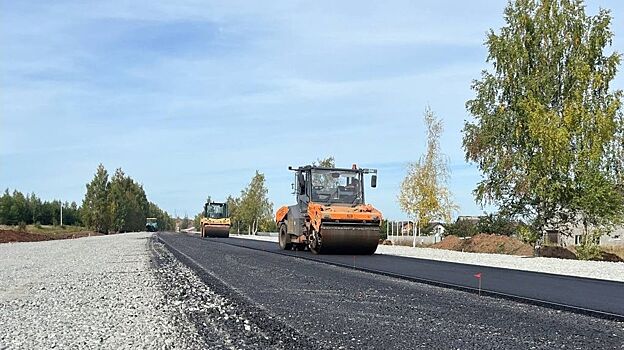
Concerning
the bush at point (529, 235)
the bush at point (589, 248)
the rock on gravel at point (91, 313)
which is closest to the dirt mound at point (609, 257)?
the bush at point (589, 248)

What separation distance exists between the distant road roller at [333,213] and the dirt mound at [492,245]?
9269 millimetres

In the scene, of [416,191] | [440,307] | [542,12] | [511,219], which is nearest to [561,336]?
[440,307]

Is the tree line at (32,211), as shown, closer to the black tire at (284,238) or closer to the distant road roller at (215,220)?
the distant road roller at (215,220)

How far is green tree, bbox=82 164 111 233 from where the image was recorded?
77.8 m

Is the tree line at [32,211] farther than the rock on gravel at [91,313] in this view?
Yes

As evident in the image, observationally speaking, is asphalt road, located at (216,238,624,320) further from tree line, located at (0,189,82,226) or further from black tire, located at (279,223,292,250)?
tree line, located at (0,189,82,226)

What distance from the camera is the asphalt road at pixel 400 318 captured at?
6.53 metres

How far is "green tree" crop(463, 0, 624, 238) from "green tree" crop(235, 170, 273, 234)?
45.8 m

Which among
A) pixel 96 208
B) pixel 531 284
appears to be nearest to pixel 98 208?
pixel 96 208

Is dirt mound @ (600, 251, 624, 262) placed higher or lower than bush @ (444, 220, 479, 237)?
lower

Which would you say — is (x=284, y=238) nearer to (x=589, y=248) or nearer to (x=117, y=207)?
(x=589, y=248)

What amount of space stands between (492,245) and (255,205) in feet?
151

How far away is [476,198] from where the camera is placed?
27.9 m

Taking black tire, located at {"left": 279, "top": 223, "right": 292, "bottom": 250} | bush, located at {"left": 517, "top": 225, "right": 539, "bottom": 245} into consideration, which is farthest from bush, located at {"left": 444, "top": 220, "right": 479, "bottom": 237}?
black tire, located at {"left": 279, "top": 223, "right": 292, "bottom": 250}
